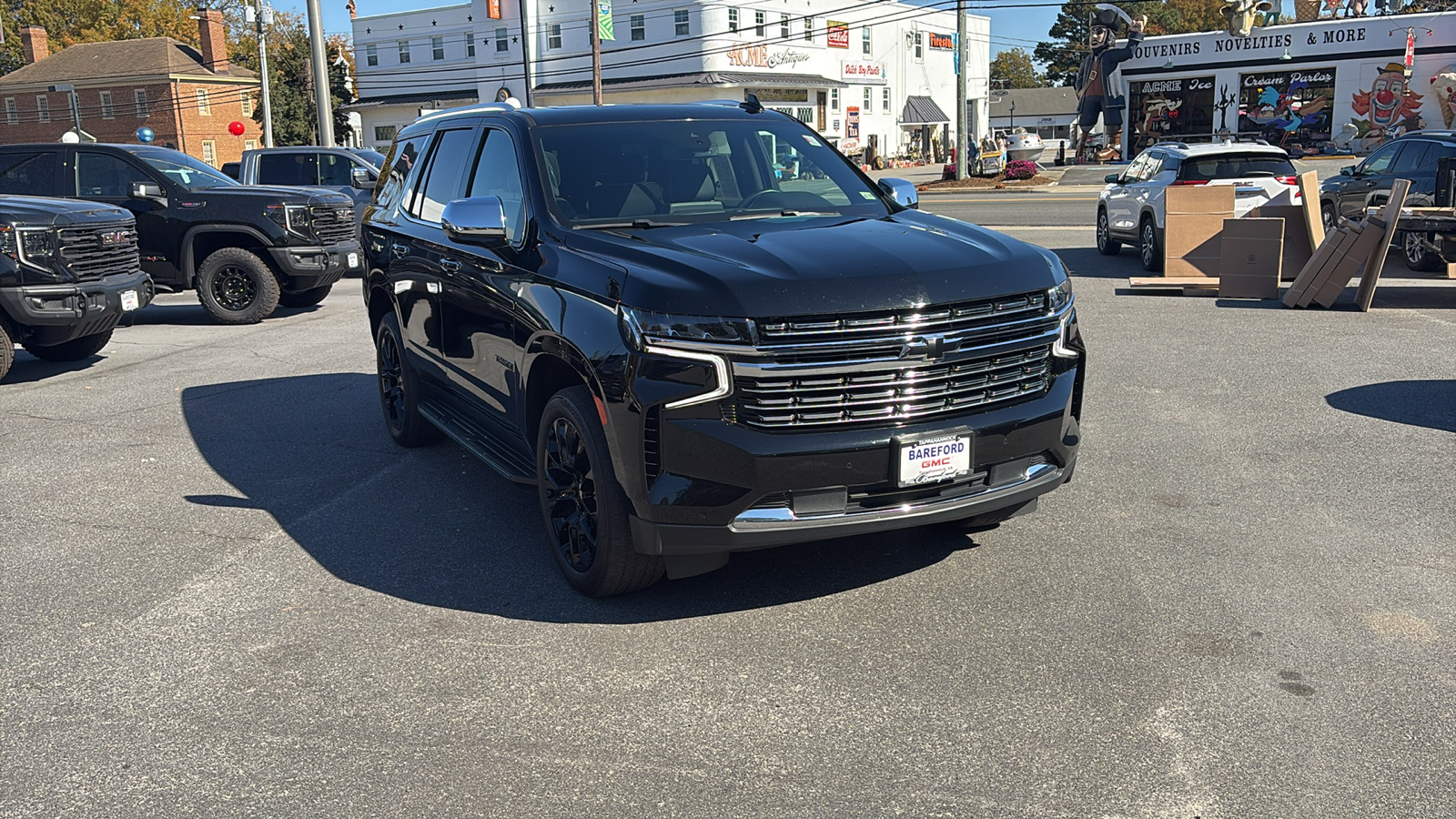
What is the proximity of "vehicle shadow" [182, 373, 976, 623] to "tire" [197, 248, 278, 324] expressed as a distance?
5.57 meters

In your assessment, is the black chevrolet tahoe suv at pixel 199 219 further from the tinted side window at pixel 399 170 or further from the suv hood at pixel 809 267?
the suv hood at pixel 809 267

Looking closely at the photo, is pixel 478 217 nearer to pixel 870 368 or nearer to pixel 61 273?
pixel 870 368

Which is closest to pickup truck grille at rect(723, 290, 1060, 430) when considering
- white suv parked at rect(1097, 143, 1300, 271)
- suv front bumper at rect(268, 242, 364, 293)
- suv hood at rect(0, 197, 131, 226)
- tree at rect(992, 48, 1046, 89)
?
suv hood at rect(0, 197, 131, 226)

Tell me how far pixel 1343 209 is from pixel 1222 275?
5244 mm

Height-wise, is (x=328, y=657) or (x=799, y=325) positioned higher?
(x=799, y=325)

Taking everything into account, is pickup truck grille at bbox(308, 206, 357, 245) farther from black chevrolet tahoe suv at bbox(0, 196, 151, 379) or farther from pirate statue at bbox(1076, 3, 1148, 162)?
pirate statue at bbox(1076, 3, 1148, 162)

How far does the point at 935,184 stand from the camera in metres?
43.5

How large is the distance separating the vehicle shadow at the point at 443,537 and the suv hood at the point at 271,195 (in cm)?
594

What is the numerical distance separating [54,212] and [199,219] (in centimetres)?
378

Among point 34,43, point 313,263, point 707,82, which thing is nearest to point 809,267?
point 313,263

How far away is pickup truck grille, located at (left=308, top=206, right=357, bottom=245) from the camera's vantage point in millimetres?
14055

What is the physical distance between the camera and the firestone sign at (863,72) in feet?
227

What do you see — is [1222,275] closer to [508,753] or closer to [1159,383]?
[1159,383]

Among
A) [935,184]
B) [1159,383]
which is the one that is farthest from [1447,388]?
[935,184]
